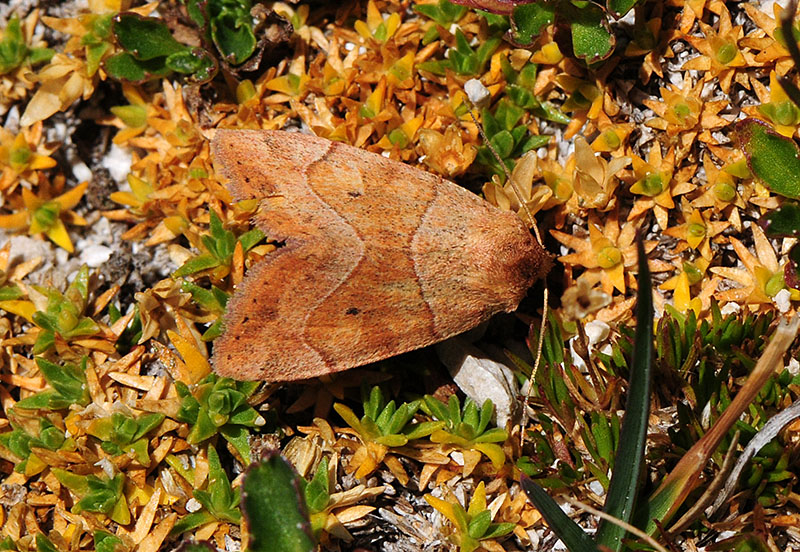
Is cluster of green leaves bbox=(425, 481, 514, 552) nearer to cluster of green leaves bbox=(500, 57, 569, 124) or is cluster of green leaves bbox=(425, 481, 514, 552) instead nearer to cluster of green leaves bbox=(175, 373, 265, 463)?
cluster of green leaves bbox=(175, 373, 265, 463)

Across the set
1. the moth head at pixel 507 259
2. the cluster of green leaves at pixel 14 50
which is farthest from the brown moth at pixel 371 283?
the cluster of green leaves at pixel 14 50

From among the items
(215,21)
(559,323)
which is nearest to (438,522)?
(559,323)

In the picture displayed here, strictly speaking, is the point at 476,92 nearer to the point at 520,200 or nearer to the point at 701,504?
the point at 520,200

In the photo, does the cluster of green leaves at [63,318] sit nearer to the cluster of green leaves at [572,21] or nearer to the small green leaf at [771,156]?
the cluster of green leaves at [572,21]

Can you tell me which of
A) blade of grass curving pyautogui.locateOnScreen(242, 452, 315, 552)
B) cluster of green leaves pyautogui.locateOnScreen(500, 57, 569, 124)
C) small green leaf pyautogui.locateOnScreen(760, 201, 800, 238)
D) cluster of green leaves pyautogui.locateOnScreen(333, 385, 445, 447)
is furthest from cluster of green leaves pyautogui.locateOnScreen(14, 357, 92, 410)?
small green leaf pyautogui.locateOnScreen(760, 201, 800, 238)

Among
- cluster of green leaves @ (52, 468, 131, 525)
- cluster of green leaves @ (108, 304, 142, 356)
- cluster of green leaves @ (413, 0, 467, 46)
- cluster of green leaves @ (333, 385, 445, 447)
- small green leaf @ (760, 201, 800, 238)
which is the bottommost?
cluster of green leaves @ (52, 468, 131, 525)

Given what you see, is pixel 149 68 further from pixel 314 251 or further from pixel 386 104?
pixel 314 251
